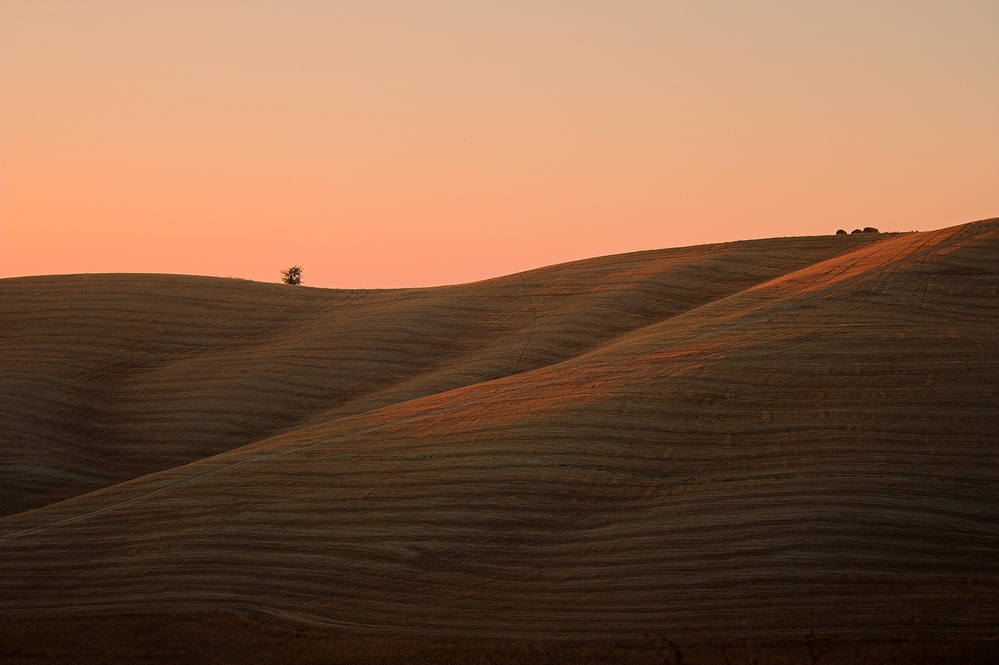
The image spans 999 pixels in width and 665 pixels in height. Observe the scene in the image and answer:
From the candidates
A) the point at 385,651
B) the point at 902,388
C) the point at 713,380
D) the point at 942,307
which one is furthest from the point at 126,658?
the point at 942,307

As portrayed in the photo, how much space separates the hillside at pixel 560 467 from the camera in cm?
1272

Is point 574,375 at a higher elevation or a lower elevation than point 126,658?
higher

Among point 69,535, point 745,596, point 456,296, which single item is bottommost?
point 745,596

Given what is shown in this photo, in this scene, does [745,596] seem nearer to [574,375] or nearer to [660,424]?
[660,424]

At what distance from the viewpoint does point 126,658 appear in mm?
11602

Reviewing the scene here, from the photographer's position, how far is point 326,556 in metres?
14.1

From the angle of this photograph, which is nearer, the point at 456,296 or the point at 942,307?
the point at 942,307

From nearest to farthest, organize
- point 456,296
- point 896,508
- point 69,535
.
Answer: point 896,508, point 69,535, point 456,296

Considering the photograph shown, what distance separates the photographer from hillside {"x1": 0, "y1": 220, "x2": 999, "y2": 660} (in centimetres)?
1272

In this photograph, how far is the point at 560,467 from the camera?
1523 centimetres

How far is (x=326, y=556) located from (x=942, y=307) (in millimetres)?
12699

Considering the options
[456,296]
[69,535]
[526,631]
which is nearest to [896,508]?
[526,631]

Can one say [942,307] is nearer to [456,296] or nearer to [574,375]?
[574,375]

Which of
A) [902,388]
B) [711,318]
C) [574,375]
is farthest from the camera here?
[711,318]
